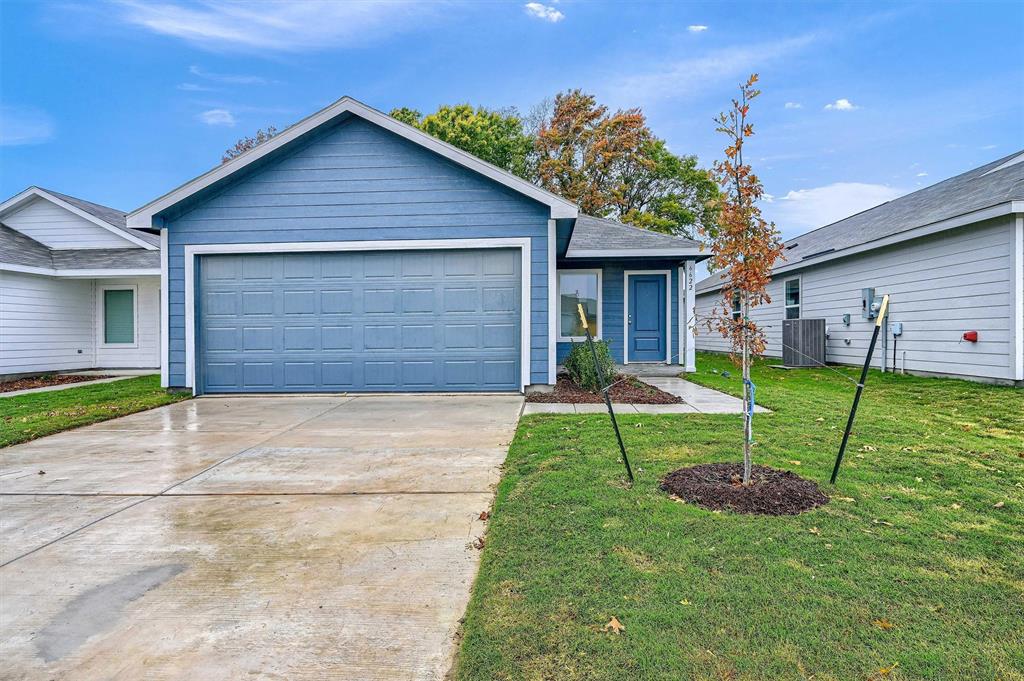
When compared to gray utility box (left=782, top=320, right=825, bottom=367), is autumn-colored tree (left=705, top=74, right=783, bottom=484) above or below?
above

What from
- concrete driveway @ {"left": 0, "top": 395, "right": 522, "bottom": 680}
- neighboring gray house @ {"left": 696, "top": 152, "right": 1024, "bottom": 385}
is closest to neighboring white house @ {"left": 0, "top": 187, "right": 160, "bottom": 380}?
concrete driveway @ {"left": 0, "top": 395, "right": 522, "bottom": 680}

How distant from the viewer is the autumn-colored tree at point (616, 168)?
24.5 metres

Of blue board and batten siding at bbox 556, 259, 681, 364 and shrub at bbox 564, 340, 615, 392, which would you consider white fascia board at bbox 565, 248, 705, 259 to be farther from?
shrub at bbox 564, 340, 615, 392

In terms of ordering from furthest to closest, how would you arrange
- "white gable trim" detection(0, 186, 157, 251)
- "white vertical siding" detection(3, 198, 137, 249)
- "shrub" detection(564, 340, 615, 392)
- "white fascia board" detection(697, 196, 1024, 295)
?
"white vertical siding" detection(3, 198, 137, 249) < "white gable trim" detection(0, 186, 157, 251) < "shrub" detection(564, 340, 615, 392) < "white fascia board" detection(697, 196, 1024, 295)

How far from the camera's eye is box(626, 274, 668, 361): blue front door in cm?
1207

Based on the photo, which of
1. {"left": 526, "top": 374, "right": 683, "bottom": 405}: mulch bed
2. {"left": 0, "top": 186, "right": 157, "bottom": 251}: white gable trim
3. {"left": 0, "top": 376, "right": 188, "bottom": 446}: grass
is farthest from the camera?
{"left": 0, "top": 186, "right": 157, "bottom": 251}: white gable trim

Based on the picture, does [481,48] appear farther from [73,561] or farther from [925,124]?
[73,561]

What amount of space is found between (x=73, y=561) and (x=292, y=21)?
530 inches

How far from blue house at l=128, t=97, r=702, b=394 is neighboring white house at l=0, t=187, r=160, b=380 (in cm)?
408

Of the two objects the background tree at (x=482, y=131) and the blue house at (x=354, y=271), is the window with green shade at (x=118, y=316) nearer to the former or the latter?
the blue house at (x=354, y=271)

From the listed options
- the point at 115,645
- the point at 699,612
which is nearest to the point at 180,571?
the point at 115,645

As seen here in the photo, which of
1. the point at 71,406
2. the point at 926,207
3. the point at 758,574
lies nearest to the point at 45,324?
the point at 71,406

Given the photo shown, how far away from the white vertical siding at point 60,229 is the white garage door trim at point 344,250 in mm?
6319

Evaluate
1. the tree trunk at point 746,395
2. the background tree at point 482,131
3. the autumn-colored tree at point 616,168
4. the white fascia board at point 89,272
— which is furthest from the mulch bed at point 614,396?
the background tree at point 482,131
